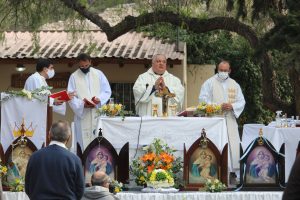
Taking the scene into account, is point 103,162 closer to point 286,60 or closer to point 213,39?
point 286,60

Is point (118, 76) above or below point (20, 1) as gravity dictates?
below

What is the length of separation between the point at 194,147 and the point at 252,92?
38.1 feet

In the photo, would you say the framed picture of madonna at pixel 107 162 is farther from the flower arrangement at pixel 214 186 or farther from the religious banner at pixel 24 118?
the flower arrangement at pixel 214 186

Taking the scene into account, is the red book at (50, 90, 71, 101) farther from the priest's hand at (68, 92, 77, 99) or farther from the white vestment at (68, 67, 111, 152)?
the white vestment at (68, 67, 111, 152)

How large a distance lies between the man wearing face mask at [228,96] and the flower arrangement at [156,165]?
5.46ft

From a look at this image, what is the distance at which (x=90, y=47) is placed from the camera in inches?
760

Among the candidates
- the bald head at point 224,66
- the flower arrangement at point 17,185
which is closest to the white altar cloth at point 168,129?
the flower arrangement at point 17,185

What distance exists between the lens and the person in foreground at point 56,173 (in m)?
6.64

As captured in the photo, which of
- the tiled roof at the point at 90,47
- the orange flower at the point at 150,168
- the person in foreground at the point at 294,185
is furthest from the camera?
Answer: the tiled roof at the point at 90,47

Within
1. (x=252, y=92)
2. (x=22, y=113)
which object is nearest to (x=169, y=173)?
(x=22, y=113)

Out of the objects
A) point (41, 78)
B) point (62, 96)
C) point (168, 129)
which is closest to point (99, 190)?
point (168, 129)

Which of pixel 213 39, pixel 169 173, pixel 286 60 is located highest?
pixel 213 39

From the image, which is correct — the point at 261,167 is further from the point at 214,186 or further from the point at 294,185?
the point at 294,185

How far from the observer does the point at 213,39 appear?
21.7 metres
